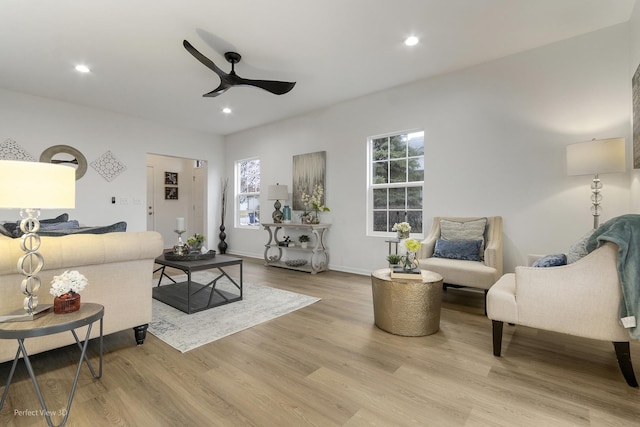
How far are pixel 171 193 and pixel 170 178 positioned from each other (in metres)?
0.38

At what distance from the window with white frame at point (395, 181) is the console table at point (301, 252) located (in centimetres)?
86

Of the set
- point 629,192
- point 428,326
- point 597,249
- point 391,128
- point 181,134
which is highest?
point 181,134

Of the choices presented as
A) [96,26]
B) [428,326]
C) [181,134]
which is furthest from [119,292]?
[181,134]

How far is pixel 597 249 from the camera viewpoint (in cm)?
176

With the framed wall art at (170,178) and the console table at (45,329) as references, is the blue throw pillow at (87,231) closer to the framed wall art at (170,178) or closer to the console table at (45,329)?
the console table at (45,329)

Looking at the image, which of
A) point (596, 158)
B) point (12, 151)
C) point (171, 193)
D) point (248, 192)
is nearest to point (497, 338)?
point (596, 158)

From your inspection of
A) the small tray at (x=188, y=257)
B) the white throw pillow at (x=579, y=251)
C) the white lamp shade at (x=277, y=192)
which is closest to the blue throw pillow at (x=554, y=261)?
the white throw pillow at (x=579, y=251)

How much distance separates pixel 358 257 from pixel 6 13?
15.2 feet

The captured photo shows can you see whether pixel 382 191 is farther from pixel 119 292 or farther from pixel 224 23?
pixel 119 292

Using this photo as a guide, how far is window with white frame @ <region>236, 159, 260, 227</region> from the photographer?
21.2 ft

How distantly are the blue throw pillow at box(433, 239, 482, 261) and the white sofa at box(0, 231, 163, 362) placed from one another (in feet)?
9.26

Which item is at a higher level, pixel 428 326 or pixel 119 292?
pixel 119 292

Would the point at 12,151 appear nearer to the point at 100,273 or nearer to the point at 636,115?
the point at 100,273

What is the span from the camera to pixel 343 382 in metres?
1.74
